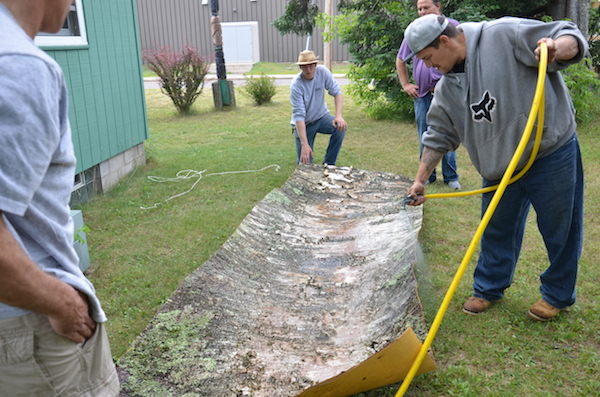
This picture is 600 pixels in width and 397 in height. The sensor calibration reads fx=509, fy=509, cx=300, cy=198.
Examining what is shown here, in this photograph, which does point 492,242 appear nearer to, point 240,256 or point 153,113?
point 240,256

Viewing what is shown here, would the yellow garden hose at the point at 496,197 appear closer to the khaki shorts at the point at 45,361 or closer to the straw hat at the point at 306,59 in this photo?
the khaki shorts at the point at 45,361

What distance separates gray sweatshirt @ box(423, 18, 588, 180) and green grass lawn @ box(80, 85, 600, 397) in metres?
1.03

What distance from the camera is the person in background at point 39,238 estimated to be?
3.24ft

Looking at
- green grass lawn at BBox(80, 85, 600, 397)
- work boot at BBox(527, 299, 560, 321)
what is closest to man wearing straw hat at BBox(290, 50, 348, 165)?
green grass lawn at BBox(80, 85, 600, 397)

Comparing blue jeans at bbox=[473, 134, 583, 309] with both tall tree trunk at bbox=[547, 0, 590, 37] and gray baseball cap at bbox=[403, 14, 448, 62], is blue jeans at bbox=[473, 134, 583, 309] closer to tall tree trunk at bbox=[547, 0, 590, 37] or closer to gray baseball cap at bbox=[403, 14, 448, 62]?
gray baseball cap at bbox=[403, 14, 448, 62]

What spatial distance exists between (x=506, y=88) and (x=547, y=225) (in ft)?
2.72

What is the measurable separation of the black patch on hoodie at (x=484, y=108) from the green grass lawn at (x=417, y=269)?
1293mm

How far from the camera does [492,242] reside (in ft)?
10.3

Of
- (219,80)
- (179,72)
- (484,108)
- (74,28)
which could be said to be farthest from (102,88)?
(219,80)

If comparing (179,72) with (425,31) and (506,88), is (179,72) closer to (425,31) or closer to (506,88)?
(425,31)

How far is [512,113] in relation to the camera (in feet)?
8.81

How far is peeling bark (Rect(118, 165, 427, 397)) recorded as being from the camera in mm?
2549

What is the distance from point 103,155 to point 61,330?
16.8 ft

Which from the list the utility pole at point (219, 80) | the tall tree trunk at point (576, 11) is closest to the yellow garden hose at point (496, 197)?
the tall tree trunk at point (576, 11)
